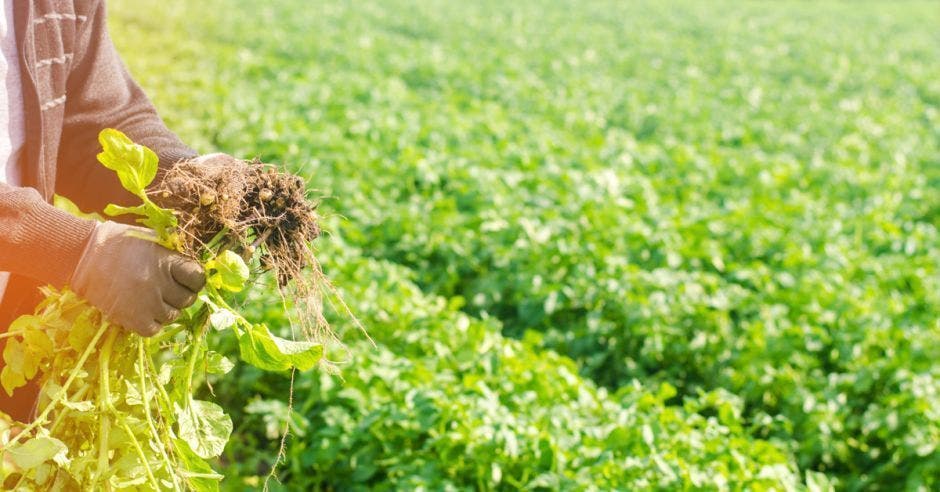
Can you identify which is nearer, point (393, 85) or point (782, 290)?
point (782, 290)

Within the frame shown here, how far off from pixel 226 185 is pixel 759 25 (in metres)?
21.2

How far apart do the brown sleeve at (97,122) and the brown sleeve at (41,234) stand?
46cm

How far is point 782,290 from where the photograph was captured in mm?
5391

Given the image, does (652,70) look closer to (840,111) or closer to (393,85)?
(840,111)

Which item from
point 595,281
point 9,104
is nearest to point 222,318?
point 9,104

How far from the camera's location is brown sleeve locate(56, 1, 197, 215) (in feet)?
8.37

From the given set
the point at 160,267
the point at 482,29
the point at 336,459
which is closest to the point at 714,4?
the point at 482,29

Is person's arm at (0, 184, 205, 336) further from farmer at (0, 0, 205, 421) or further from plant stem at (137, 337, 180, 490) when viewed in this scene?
plant stem at (137, 337, 180, 490)

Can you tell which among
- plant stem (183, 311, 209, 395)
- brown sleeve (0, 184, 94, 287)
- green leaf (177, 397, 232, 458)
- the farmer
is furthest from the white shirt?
green leaf (177, 397, 232, 458)

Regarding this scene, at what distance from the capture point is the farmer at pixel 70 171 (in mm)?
2018

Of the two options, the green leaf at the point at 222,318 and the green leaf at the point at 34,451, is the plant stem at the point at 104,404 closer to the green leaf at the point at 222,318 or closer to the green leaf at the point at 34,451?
the green leaf at the point at 34,451

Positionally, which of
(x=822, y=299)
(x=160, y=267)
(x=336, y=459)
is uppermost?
(x=160, y=267)

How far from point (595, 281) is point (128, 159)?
3590 millimetres

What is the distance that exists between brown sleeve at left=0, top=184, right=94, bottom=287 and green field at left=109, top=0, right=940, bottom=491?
0.73 meters
